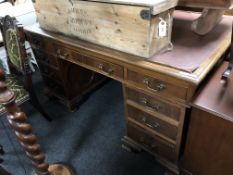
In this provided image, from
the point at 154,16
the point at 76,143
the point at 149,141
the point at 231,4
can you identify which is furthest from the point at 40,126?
the point at 231,4

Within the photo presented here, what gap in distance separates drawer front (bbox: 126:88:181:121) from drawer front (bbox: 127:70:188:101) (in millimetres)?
70

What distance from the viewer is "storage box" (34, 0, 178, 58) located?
37.7 inches

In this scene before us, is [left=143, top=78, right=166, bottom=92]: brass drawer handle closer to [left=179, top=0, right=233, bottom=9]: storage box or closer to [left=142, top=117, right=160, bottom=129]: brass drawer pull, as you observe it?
[left=142, top=117, right=160, bottom=129]: brass drawer pull

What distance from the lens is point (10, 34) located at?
4.69 feet

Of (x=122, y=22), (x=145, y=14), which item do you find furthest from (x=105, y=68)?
(x=145, y=14)

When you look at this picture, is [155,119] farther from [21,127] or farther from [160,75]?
[21,127]

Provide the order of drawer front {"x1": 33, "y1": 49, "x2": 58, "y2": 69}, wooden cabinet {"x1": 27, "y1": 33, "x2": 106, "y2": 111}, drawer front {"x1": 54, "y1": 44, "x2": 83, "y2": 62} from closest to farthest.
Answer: drawer front {"x1": 54, "y1": 44, "x2": 83, "y2": 62} → wooden cabinet {"x1": 27, "y1": 33, "x2": 106, "y2": 111} → drawer front {"x1": 33, "y1": 49, "x2": 58, "y2": 69}

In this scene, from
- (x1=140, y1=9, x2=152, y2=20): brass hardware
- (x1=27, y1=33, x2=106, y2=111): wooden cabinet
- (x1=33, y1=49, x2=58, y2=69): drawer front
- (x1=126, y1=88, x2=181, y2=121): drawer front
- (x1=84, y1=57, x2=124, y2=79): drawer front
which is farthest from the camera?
(x1=33, y1=49, x2=58, y2=69): drawer front

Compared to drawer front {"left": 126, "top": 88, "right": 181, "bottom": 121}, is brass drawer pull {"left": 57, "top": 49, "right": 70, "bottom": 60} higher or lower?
higher

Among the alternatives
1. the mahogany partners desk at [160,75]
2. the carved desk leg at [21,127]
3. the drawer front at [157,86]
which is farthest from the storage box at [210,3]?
the carved desk leg at [21,127]

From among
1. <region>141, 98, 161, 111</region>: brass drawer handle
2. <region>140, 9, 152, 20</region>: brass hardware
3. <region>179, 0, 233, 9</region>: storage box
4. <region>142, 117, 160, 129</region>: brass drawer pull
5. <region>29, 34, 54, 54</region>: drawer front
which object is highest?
<region>179, 0, 233, 9</region>: storage box

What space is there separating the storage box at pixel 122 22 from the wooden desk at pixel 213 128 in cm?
35

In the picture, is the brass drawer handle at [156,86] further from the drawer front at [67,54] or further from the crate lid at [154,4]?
the drawer front at [67,54]

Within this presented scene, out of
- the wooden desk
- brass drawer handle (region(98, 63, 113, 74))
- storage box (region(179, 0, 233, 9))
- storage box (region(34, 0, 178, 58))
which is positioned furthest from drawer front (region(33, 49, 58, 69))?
the wooden desk
